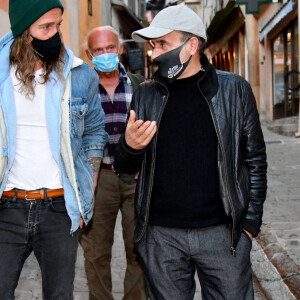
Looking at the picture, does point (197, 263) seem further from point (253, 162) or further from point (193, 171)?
point (253, 162)

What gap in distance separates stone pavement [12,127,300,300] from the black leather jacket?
162 centimetres

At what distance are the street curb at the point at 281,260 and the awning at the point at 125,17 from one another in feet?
61.9

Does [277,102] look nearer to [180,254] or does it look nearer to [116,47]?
[116,47]

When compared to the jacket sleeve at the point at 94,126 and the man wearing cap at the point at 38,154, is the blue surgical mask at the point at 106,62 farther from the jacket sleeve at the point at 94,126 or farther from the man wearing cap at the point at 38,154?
the man wearing cap at the point at 38,154

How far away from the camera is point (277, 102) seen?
17.6 m

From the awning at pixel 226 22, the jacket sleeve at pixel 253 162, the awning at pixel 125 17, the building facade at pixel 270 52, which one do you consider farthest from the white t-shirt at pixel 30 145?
the awning at pixel 125 17

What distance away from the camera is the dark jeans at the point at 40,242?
2396mm

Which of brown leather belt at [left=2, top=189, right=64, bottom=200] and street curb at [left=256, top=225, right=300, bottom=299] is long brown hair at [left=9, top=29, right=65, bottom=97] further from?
street curb at [left=256, top=225, right=300, bottom=299]

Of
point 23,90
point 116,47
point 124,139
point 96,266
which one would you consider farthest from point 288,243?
point 23,90

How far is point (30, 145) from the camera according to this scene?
2428 mm

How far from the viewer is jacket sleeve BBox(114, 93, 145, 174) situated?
2.44 m

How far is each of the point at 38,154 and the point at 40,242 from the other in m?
0.46

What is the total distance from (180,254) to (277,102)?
1601cm

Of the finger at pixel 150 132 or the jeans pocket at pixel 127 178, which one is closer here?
the finger at pixel 150 132
